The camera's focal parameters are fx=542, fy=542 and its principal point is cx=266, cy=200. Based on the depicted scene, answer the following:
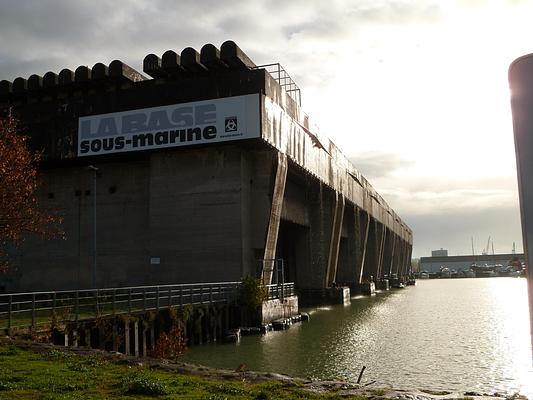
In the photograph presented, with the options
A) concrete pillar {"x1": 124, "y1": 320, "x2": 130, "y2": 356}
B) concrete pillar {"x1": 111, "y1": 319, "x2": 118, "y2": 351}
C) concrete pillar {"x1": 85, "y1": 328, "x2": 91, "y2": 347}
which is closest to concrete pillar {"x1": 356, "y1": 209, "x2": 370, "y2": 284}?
concrete pillar {"x1": 124, "y1": 320, "x2": 130, "y2": 356}

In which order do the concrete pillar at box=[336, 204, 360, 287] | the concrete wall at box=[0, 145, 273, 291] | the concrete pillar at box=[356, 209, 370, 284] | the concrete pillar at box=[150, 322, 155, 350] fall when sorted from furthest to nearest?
the concrete pillar at box=[356, 209, 370, 284] < the concrete pillar at box=[336, 204, 360, 287] < the concrete wall at box=[0, 145, 273, 291] < the concrete pillar at box=[150, 322, 155, 350]

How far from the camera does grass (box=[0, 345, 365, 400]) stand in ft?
31.1

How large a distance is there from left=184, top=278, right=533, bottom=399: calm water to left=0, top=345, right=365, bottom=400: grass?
6722mm

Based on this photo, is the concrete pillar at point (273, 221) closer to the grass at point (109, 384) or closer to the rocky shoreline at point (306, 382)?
the rocky shoreline at point (306, 382)

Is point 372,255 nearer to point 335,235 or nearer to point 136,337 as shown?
point 335,235

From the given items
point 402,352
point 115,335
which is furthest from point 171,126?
point 402,352

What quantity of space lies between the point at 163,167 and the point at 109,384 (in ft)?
104

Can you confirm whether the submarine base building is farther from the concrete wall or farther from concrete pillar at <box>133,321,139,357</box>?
concrete pillar at <box>133,321,139,357</box>

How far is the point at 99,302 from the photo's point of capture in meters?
29.3

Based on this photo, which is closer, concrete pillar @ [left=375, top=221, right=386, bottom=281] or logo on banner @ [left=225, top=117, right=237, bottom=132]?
logo on banner @ [left=225, top=117, right=237, bottom=132]

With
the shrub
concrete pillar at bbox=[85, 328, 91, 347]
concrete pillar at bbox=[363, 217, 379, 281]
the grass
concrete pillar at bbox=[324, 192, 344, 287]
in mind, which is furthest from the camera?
concrete pillar at bbox=[363, 217, 379, 281]

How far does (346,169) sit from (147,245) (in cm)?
3452

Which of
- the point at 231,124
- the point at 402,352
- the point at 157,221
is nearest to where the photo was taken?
the point at 402,352

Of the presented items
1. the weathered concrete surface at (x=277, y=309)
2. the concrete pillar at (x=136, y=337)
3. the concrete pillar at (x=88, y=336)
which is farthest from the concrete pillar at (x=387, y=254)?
the concrete pillar at (x=88, y=336)
